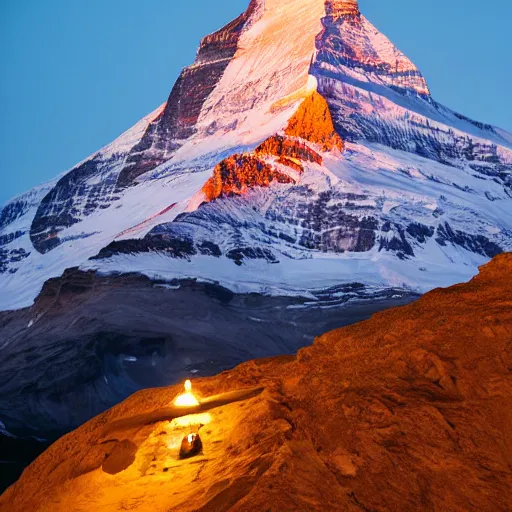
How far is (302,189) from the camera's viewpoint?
51.2m

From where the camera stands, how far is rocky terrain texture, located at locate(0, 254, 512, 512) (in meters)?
6.51

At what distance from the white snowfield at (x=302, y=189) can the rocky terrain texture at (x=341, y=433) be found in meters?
31.3

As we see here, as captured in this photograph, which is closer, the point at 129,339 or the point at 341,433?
the point at 341,433

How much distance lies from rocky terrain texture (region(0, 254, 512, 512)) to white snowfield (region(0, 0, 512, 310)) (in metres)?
31.3

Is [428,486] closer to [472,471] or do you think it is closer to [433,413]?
[472,471]

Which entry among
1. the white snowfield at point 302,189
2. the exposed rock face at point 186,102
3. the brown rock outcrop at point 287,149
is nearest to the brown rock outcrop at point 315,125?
the white snowfield at point 302,189

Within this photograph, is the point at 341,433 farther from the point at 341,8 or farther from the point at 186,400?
the point at 341,8

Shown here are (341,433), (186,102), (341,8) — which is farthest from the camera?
(341,8)

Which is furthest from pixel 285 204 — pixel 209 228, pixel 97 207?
pixel 97 207

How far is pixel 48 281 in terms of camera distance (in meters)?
49.3

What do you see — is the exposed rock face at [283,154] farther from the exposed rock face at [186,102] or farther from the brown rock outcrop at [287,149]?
the exposed rock face at [186,102]

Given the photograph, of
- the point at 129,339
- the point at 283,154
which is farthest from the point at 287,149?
the point at 129,339

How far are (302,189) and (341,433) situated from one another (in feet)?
145

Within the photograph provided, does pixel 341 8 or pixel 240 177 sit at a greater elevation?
pixel 341 8
